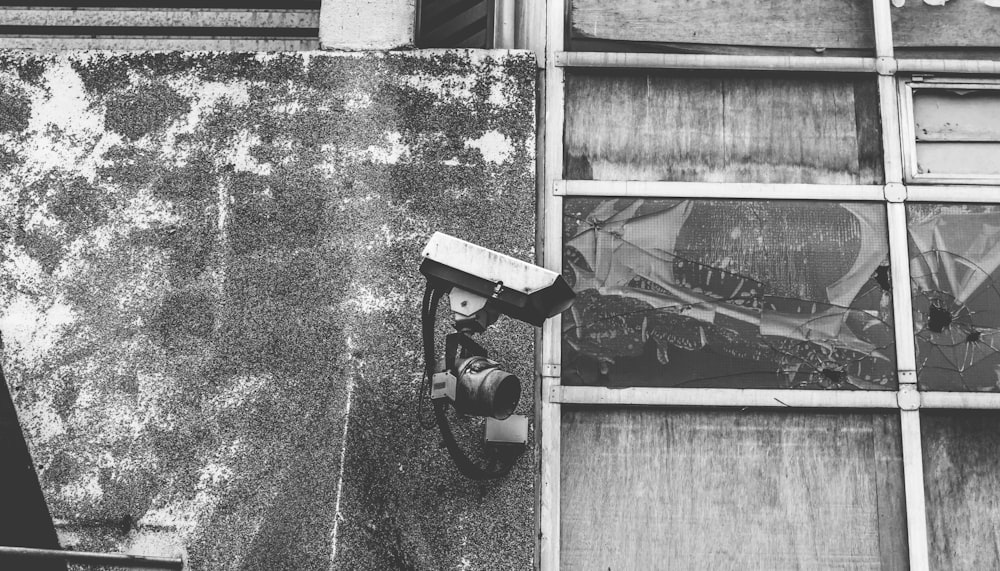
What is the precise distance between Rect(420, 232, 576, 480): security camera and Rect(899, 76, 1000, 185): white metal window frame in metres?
2.27

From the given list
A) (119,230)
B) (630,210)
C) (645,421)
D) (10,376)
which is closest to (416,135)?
(630,210)

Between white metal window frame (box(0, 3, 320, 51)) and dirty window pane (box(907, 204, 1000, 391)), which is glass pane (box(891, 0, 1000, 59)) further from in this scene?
white metal window frame (box(0, 3, 320, 51))

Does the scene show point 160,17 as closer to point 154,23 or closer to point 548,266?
point 154,23

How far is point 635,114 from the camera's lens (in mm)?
4258

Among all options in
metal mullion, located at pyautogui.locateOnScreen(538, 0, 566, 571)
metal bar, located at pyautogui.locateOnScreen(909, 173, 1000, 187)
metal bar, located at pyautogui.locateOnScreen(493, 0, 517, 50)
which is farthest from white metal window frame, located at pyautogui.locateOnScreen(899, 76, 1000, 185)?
metal bar, located at pyautogui.locateOnScreen(493, 0, 517, 50)

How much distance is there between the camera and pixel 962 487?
12.7ft

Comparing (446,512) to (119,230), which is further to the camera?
(119,230)

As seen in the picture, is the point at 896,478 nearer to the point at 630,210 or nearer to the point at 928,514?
the point at 928,514

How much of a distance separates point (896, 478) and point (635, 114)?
92.2 inches

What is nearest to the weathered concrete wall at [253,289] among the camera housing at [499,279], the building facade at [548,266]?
the building facade at [548,266]

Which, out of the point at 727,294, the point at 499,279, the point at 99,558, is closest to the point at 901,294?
the point at 727,294

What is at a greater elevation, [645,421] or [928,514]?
[645,421]

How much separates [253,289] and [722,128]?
2667 mm

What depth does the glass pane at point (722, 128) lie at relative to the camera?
4.18 m
